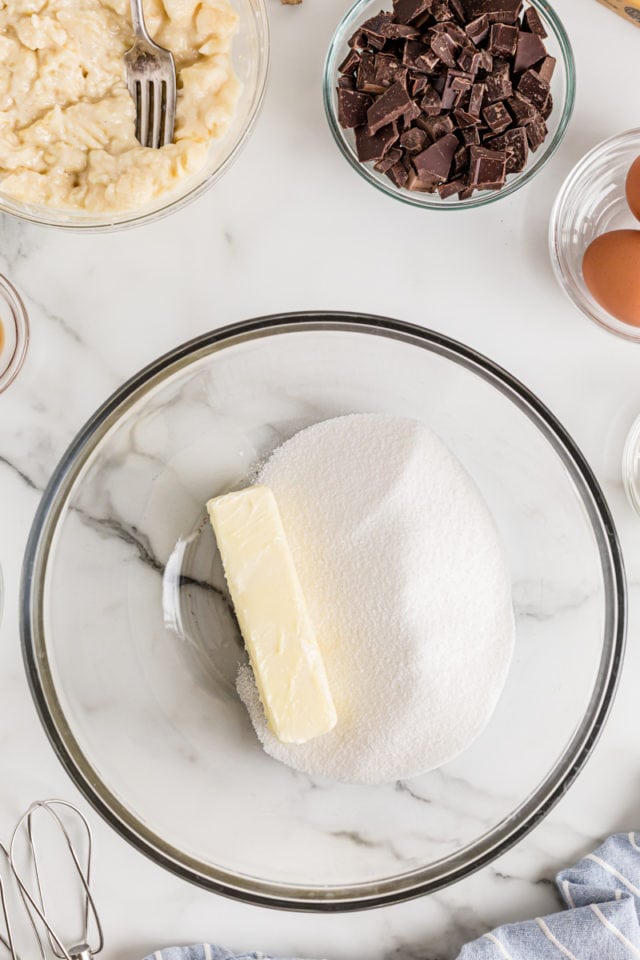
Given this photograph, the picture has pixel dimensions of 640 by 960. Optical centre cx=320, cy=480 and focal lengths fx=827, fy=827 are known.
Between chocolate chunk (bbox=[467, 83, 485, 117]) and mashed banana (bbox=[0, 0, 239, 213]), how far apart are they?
11.8 inches

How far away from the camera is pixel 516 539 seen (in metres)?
1.10

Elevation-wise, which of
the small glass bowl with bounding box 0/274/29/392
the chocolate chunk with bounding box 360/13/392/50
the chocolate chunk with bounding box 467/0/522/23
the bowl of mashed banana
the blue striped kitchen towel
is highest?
the chocolate chunk with bounding box 467/0/522/23

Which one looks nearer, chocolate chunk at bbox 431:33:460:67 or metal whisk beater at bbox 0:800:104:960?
chocolate chunk at bbox 431:33:460:67

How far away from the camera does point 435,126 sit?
105 centimetres

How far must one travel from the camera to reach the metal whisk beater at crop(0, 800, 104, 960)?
3.71 ft

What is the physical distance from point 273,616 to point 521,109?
0.71m

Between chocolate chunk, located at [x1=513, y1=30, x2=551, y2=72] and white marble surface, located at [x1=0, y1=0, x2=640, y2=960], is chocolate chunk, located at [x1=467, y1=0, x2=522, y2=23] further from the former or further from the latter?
white marble surface, located at [x1=0, y1=0, x2=640, y2=960]

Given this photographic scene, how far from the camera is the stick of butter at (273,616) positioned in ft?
3.24

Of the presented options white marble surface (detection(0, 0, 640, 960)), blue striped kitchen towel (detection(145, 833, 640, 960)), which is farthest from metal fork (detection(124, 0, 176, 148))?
blue striped kitchen towel (detection(145, 833, 640, 960))

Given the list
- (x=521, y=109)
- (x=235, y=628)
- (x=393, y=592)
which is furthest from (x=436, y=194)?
(x=235, y=628)

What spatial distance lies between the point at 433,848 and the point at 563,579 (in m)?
0.40

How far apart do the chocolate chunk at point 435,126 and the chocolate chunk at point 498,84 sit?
6 centimetres

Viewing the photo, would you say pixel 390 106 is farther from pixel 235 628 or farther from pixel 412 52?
pixel 235 628

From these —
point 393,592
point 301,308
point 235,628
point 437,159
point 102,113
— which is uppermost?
point 437,159
